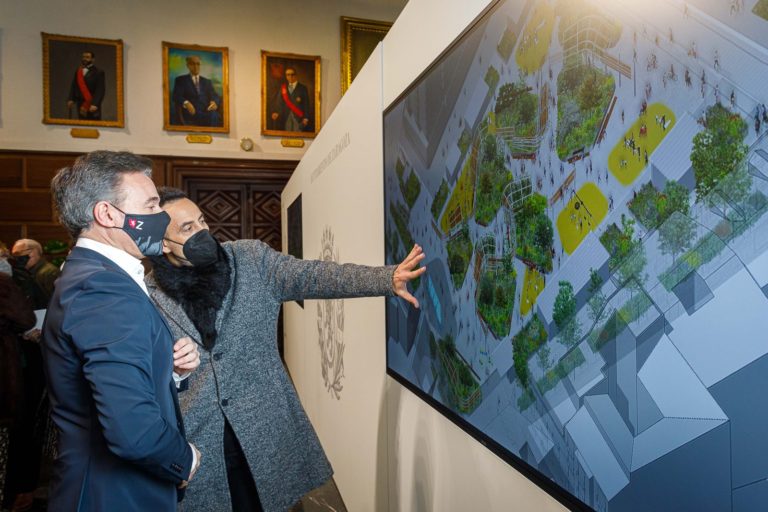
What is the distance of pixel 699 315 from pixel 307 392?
15.4 feet

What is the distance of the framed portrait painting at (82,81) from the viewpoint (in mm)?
7582

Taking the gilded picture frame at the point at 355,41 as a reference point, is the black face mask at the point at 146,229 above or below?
below

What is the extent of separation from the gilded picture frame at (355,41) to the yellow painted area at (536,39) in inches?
310

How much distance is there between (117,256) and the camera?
4.79ft

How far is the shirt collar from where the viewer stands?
1.45m

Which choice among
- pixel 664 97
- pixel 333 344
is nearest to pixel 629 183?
pixel 664 97

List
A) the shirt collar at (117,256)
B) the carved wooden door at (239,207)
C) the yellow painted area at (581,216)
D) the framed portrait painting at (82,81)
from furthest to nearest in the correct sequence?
the carved wooden door at (239,207) < the framed portrait painting at (82,81) < the shirt collar at (117,256) < the yellow painted area at (581,216)

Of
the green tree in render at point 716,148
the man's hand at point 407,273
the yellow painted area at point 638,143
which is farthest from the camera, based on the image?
the man's hand at point 407,273

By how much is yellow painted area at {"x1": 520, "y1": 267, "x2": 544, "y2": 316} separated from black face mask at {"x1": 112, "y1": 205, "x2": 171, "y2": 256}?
109cm

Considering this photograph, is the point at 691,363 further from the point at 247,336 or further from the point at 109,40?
the point at 109,40

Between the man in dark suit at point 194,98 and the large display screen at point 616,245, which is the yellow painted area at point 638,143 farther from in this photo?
the man in dark suit at point 194,98

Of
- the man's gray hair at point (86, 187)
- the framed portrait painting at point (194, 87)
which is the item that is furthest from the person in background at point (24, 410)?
the framed portrait painting at point (194, 87)

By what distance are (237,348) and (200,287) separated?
28 cm

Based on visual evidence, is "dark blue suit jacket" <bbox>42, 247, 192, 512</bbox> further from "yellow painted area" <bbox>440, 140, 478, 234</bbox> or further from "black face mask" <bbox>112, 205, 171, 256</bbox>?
"yellow painted area" <bbox>440, 140, 478, 234</bbox>
